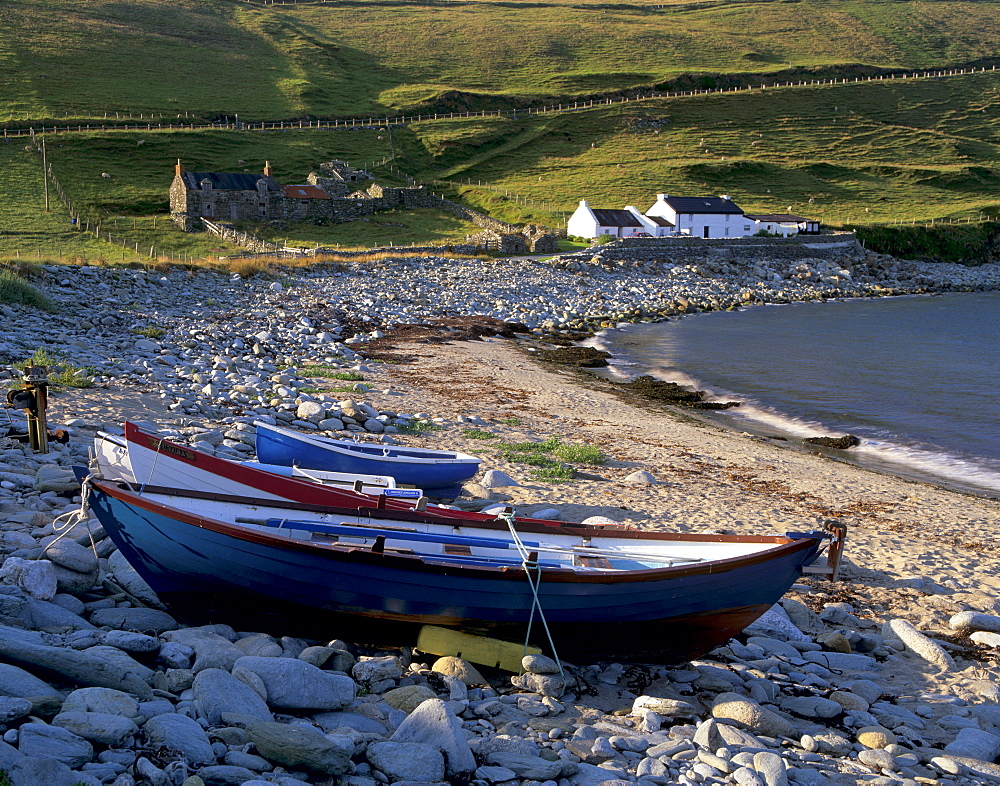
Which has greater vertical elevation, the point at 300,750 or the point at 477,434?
the point at 300,750

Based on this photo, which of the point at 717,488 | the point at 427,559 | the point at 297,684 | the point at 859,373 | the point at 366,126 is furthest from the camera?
the point at 366,126

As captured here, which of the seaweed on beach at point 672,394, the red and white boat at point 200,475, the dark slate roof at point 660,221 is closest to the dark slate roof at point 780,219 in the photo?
the dark slate roof at point 660,221

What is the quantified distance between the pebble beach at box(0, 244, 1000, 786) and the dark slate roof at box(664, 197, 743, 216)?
52683 mm

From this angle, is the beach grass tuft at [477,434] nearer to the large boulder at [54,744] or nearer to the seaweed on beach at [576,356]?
the seaweed on beach at [576,356]

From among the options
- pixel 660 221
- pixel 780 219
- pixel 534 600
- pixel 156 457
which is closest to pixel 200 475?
pixel 156 457

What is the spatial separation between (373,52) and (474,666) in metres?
171

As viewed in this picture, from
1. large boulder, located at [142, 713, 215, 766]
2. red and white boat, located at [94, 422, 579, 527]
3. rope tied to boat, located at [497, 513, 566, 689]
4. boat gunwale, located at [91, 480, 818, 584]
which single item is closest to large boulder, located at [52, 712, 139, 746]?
large boulder, located at [142, 713, 215, 766]

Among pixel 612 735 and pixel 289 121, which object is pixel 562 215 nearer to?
pixel 289 121

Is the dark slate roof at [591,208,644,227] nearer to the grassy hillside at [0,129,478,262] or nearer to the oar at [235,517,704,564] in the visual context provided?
the grassy hillside at [0,129,478,262]

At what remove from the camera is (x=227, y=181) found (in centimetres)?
6825

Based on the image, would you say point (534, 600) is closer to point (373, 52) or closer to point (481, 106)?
point (481, 106)

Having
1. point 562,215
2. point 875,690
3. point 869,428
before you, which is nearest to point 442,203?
point 562,215

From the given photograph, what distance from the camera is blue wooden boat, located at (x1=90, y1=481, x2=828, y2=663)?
8102 mm

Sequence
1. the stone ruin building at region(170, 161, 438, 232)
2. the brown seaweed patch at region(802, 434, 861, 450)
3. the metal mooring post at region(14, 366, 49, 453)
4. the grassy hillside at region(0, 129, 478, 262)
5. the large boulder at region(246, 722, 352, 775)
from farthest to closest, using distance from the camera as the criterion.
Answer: the stone ruin building at region(170, 161, 438, 232)
the grassy hillside at region(0, 129, 478, 262)
the brown seaweed patch at region(802, 434, 861, 450)
the metal mooring post at region(14, 366, 49, 453)
the large boulder at region(246, 722, 352, 775)
